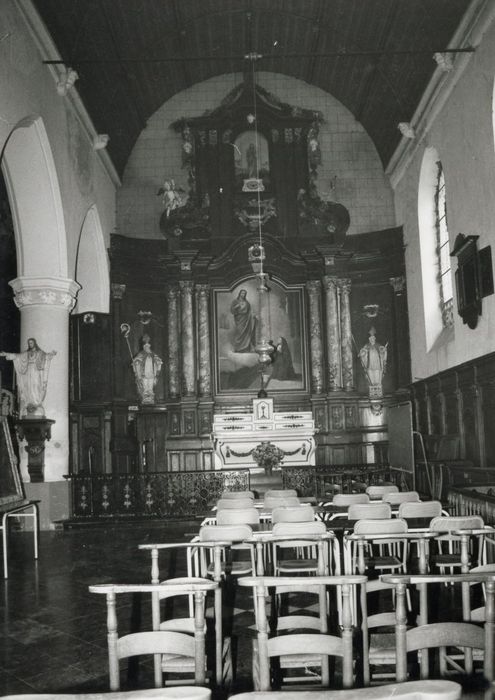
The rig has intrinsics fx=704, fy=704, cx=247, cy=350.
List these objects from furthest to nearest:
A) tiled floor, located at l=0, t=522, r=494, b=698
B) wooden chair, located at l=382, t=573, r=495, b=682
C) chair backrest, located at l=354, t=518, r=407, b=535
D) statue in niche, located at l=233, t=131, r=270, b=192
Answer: statue in niche, located at l=233, t=131, r=270, b=192
chair backrest, located at l=354, t=518, r=407, b=535
tiled floor, located at l=0, t=522, r=494, b=698
wooden chair, located at l=382, t=573, r=495, b=682

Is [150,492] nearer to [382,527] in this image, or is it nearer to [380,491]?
[380,491]

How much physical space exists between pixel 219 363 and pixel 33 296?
507 cm

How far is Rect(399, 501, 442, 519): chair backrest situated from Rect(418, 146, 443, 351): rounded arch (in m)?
8.22

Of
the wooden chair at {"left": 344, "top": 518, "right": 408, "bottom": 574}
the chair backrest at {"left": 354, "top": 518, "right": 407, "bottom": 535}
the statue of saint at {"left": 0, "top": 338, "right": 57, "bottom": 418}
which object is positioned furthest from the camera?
the statue of saint at {"left": 0, "top": 338, "right": 57, "bottom": 418}

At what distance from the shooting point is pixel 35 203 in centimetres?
1239

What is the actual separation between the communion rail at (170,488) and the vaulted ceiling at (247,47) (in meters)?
7.00

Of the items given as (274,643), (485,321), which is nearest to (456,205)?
(485,321)

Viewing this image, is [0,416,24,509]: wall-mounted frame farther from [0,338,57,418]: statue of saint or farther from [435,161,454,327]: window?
[435,161,454,327]: window

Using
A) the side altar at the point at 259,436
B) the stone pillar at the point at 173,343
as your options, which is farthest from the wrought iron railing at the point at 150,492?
the stone pillar at the point at 173,343

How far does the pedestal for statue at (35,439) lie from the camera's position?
11742 mm

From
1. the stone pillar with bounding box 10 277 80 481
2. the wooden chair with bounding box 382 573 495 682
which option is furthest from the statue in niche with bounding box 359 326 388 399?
Answer: the wooden chair with bounding box 382 573 495 682

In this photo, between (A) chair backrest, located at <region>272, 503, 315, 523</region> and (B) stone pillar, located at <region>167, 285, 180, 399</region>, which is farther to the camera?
(B) stone pillar, located at <region>167, 285, 180, 399</region>

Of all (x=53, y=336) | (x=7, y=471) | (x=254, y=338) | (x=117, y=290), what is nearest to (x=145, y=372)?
(x=117, y=290)

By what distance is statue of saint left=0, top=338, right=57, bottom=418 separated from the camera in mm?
11805
